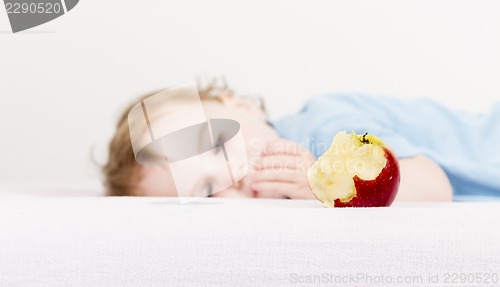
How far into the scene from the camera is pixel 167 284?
2.43 ft

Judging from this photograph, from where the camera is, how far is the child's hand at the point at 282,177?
1266 millimetres

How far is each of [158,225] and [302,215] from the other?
0.17 m

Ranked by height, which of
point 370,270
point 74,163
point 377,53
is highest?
point 370,270

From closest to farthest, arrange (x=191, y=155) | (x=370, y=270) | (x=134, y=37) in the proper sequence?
1. (x=370, y=270)
2. (x=191, y=155)
3. (x=134, y=37)

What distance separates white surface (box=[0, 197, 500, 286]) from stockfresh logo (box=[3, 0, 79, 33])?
1.45m

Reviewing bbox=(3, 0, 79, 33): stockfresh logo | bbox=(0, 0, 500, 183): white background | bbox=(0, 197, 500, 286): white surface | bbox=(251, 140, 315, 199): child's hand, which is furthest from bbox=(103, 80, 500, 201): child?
bbox=(3, 0, 79, 33): stockfresh logo

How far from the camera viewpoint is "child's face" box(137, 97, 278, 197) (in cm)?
127

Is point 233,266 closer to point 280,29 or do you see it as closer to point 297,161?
point 297,161

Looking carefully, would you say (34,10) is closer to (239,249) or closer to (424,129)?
(424,129)

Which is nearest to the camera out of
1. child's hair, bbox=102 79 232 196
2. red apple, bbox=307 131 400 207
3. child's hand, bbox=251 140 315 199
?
red apple, bbox=307 131 400 207

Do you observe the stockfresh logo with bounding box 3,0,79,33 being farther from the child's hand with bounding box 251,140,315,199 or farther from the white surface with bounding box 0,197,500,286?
the white surface with bounding box 0,197,500,286

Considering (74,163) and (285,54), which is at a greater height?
(285,54)

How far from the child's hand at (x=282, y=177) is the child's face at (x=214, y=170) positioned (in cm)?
2

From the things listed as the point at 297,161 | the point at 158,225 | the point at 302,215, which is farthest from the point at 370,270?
the point at 297,161
